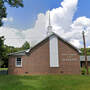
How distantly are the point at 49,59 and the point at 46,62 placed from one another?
724 millimetres

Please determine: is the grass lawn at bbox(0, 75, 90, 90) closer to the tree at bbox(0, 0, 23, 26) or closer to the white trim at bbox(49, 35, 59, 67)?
the white trim at bbox(49, 35, 59, 67)

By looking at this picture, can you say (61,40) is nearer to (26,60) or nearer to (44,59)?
(44,59)

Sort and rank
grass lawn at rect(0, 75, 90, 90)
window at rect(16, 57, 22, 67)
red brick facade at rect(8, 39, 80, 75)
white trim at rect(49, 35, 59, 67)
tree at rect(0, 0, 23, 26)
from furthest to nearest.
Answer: window at rect(16, 57, 22, 67) → white trim at rect(49, 35, 59, 67) → red brick facade at rect(8, 39, 80, 75) → tree at rect(0, 0, 23, 26) → grass lawn at rect(0, 75, 90, 90)

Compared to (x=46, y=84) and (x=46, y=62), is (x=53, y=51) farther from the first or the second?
(x=46, y=84)

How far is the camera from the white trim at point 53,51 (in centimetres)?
1814

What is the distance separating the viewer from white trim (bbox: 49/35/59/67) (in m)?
18.1

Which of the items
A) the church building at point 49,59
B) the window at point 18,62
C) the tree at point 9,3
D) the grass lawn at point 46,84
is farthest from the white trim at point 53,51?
the tree at point 9,3

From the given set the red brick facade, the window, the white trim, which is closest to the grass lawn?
the red brick facade

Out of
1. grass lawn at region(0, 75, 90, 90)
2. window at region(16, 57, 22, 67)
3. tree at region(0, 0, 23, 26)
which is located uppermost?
tree at region(0, 0, 23, 26)

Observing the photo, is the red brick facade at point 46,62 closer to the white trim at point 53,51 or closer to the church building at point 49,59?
the church building at point 49,59

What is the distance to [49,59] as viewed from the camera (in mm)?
18281

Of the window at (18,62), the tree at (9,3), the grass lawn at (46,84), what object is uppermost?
the tree at (9,3)

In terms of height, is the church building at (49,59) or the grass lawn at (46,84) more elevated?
the church building at (49,59)

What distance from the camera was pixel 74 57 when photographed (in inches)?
709
